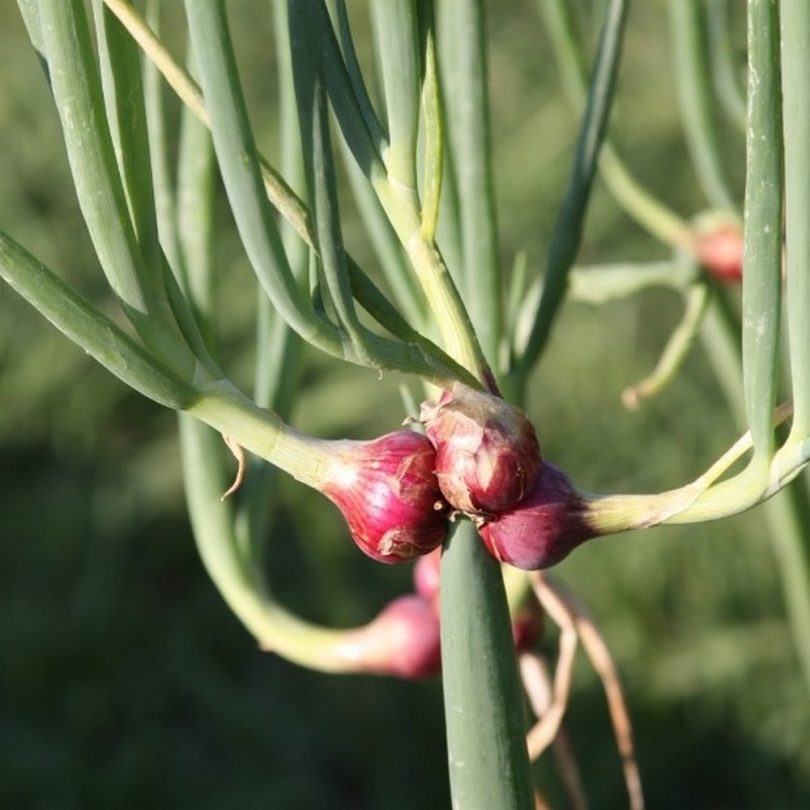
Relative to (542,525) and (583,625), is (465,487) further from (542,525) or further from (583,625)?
(583,625)

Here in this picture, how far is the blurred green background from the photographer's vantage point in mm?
1750

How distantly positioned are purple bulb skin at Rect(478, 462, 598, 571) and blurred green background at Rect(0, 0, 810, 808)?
50.7 inches

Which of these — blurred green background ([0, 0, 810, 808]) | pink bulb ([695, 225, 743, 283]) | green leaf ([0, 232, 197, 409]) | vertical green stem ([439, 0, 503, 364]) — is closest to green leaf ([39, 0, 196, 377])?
green leaf ([0, 232, 197, 409])

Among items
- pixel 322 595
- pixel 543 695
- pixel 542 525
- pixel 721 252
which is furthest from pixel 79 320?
pixel 322 595

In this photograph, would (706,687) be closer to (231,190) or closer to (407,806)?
(407,806)

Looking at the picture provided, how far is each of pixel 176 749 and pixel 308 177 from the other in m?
1.46

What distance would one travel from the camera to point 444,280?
48 centimetres

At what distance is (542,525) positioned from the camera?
0.46m

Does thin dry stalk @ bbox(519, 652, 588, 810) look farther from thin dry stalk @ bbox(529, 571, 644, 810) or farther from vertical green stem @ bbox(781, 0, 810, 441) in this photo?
vertical green stem @ bbox(781, 0, 810, 441)

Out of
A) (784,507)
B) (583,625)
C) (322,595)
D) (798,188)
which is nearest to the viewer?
(798,188)

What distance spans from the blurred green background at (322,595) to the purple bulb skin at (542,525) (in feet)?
4.22

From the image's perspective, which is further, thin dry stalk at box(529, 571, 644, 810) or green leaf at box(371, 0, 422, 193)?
thin dry stalk at box(529, 571, 644, 810)

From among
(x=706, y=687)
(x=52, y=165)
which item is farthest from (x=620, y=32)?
(x=52, y=165)

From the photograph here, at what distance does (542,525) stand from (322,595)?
4.84ft
